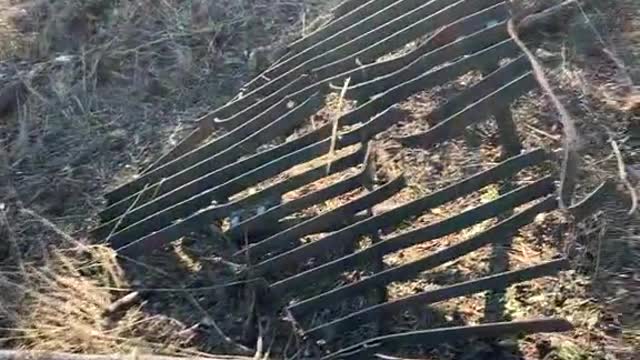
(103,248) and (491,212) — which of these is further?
(103,248)

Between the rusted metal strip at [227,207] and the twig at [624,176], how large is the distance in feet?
2.53

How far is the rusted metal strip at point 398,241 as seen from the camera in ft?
8.21

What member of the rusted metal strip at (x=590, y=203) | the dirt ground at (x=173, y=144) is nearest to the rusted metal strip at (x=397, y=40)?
the dirt ground at (x=173, y=144)

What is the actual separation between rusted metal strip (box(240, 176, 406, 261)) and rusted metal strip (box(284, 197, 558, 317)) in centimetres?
23

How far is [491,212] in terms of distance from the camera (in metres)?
2.52

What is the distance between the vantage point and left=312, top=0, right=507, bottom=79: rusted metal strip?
306cm

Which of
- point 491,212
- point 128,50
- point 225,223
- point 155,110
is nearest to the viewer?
point 491,212

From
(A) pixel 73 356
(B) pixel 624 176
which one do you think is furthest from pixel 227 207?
(B) pixel 624 176

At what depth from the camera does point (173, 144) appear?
361 cm

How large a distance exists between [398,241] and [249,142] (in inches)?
30.9

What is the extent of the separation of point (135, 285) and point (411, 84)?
1.10m

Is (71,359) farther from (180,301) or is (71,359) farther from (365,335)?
(365,335)

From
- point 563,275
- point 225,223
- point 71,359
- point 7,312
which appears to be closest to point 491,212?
point 563,275

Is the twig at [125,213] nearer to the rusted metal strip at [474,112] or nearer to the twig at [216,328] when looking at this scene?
the twig at [216,328]
